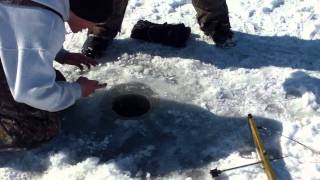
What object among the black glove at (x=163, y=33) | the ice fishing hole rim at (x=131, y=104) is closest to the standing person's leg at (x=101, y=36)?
the black glove at (x=163, y=33)

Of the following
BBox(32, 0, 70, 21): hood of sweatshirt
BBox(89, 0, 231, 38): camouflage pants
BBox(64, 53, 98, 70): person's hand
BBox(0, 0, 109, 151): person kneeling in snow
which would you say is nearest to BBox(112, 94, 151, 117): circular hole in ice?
BBox(64, 53, 98, 70): person's hand

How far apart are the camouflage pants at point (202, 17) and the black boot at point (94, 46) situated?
0.13 feet

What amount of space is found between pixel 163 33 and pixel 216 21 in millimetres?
396

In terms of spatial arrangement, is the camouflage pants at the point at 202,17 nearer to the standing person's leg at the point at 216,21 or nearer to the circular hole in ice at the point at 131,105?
the standing person's leg at the point at 216,21

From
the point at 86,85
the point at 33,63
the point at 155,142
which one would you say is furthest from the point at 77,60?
the point at 33,63

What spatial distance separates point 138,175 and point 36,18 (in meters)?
1.05

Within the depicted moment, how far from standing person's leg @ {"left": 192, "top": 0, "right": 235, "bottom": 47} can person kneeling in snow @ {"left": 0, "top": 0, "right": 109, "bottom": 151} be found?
1178 millimetres

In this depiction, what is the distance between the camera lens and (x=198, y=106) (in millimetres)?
3180

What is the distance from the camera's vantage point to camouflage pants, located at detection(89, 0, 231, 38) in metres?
3.53

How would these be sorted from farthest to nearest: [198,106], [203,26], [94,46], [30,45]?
[203,26] → [94,46] → [198,106] → [30,45]

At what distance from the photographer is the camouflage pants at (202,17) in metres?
3.53

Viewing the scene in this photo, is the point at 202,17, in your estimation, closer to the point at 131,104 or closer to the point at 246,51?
the point at 246,51

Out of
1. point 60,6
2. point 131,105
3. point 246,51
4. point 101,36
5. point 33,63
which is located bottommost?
point 131,105

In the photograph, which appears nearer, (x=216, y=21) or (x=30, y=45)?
(x=30, y=45)
